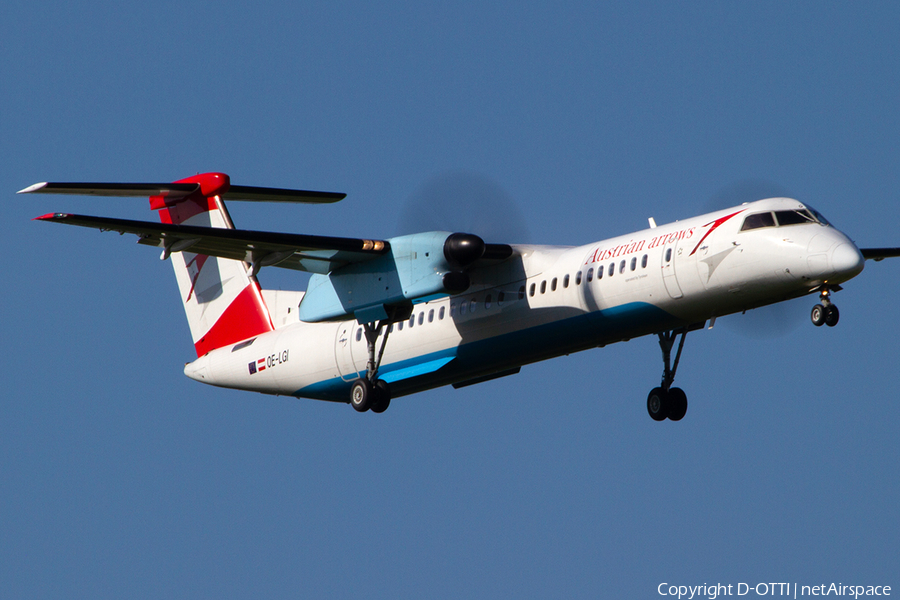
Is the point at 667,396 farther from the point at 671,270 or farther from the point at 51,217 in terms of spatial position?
the point at 51,217

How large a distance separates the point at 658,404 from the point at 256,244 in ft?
24.5

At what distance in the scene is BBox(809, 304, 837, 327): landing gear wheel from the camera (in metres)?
15.8

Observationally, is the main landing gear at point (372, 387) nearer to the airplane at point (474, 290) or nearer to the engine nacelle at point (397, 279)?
the airplane at point (474, 290)

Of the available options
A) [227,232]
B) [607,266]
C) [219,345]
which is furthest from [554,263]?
[219,345]

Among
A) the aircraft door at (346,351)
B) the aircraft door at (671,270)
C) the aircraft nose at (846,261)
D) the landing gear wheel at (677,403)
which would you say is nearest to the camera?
the aircraft nose at (846,261)

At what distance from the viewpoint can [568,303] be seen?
18.2m

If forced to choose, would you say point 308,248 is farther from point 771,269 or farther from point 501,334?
point 771,269

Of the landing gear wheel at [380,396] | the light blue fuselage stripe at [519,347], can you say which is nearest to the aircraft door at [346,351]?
the light blue fuselage stripe at [519,347]

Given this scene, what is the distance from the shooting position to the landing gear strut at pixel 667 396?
65.3 ft

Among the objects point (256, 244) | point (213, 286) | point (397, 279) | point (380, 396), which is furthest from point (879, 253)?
point (213, 286)

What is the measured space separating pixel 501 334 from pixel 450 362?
1218mm

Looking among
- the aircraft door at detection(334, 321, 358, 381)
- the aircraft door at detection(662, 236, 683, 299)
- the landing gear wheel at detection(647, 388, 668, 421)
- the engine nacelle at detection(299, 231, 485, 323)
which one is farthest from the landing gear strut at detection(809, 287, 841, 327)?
the aircraft door at detection(334, 321, 358, 381)

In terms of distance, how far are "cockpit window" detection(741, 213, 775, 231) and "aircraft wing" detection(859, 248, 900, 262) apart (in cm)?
385

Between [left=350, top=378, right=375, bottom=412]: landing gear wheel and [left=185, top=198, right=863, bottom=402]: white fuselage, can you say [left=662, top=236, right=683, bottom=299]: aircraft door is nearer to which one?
[left=185, top=198, right=863, bottom=402]: white fuselage
